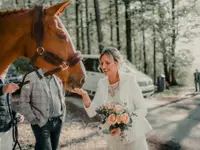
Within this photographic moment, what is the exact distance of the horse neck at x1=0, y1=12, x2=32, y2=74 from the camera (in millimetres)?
3105

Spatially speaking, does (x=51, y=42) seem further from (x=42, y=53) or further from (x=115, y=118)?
(x=115, y=118)

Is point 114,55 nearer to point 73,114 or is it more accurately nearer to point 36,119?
point 36,119

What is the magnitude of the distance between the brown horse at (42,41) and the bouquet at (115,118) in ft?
1.31

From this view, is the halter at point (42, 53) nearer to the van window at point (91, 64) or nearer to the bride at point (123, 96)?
the bride at point (123, 96)

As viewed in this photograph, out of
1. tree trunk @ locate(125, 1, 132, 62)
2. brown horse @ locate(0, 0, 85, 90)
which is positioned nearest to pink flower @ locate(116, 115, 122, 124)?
brown horse @ locate(0, 0, 85, 90)

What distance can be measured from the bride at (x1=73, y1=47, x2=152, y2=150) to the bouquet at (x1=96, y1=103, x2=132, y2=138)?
10 centimetres

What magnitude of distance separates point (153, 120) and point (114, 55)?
7.29m

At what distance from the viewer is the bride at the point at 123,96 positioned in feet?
10.9

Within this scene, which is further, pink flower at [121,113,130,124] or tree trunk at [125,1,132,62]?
tree trunk at [125,1,132,62]

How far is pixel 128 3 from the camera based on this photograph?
22750mm

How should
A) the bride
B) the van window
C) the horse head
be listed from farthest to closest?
1. the van window
2. the bride
3. the horse head

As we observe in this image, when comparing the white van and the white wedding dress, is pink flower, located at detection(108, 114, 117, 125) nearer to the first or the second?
the white wedding dress

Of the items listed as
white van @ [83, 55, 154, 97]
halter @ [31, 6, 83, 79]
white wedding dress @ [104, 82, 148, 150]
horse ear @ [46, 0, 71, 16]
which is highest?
horse ear @ [46, 0, 71, 16]

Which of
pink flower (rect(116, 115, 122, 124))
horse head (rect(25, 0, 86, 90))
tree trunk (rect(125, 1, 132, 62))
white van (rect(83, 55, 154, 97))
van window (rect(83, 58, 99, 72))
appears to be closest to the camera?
horse head (rect(25, 0, 86, 90))
